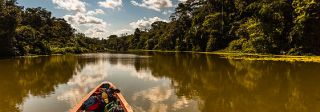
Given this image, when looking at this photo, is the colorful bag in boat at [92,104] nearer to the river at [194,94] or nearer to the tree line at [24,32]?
the river at [194,94]

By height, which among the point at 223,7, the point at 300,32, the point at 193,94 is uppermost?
the point at 223,7

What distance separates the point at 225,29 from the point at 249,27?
22.8m

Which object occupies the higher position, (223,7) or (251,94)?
(223,7)

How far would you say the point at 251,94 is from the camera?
15.1m

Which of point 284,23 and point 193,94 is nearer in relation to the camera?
point 193,94

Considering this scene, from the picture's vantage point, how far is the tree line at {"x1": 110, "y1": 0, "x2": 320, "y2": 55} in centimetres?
4425

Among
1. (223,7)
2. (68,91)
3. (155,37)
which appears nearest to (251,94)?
(68,91)

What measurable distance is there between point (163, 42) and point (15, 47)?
62.4 metres

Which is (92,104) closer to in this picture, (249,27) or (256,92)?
(256,92)

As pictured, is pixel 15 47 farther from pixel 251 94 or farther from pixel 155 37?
pixel 155 37

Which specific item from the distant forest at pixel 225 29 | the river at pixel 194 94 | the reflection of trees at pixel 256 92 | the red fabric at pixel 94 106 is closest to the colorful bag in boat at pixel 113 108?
the red fabric at pixel 94 106

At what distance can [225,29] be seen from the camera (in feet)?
249

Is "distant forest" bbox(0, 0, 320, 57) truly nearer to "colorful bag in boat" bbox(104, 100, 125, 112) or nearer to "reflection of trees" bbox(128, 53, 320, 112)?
"reflection of trees" bbox(128, 53, 320, 112)

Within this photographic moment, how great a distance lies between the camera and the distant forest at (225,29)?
44625 mm
